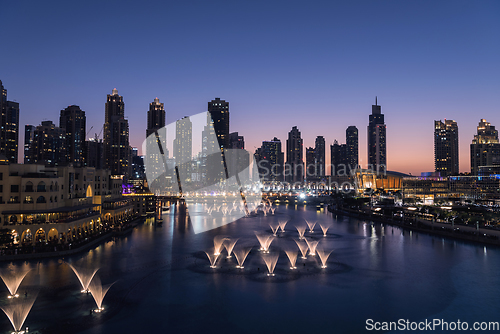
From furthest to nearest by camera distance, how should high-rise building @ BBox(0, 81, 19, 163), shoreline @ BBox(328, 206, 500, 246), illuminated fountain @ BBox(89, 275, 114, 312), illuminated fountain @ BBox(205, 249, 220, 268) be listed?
high-rise building @ BBox(0, 81, 19, 163) → shoreline @ BBox(328, 206, 500, 246) → illuminated fountain @ BBox(205, 249, 220, 268) → illuminated fountain @ BBox(89, 275, 114, 312)

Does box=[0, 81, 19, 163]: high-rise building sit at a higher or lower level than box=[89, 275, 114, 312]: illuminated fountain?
higher

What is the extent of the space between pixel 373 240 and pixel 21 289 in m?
47.9

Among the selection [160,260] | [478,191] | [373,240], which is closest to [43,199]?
[160,260]

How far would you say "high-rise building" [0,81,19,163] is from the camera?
546ft

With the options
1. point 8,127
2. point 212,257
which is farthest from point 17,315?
point 8,127

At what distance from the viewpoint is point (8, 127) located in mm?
173000

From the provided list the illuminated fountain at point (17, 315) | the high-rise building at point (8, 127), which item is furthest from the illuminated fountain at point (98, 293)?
the high-rise building at point (8, 127)

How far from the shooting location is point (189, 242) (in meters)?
53.3

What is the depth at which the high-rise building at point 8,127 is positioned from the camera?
166500mm

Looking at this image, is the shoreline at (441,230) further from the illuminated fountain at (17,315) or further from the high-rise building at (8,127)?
the high-rise building at (8,127)

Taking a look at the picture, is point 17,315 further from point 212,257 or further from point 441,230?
point 441,230

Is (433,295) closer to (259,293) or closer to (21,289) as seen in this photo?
(259,293)

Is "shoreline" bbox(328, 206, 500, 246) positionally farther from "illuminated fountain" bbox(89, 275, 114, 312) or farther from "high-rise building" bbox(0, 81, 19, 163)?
"high-rise building" bbox(0, 81, 19, 163)

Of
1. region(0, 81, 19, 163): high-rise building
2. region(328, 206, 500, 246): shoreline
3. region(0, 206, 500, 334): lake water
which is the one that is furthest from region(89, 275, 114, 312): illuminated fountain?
region(0, 81, 19, 163): high-rise building
